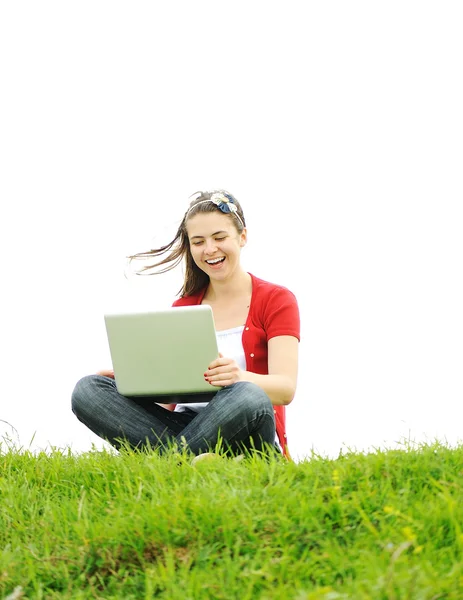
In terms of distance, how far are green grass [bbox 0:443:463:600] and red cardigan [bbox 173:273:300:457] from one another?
0.97m

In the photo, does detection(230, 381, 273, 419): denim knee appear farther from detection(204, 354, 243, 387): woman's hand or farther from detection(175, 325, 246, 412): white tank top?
detection(175, 325, 246, 412): white tank top

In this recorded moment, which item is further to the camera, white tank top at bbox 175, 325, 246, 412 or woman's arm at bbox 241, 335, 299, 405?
white tank top at bbox 175, 325, 246, 412

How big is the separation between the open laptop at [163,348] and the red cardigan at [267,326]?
1.46ft

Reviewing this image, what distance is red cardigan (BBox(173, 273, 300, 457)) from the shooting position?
4070 mm

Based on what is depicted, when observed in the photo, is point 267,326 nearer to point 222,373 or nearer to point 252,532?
point 222,373

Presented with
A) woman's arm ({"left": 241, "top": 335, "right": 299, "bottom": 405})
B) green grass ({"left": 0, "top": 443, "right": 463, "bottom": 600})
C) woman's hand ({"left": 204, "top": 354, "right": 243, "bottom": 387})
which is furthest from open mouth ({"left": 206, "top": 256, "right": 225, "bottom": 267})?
green grass ({"left": 0, "top": 443, "right": 463, "bottom": 600})

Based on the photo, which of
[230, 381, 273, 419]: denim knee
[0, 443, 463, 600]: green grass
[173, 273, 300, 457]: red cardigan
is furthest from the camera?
[173, 273, 300, 457]: red cardigan

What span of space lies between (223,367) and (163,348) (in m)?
0.29

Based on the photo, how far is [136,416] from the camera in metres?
3.90

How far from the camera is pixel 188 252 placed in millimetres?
4410

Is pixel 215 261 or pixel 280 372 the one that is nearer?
pixel 280 372

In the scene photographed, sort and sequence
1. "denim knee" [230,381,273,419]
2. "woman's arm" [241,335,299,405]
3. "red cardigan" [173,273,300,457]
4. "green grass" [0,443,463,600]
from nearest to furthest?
"green grass" [0,443,463,600] < "denim knee" [230,381,273,419] < "woman's arm" [241,335,299,405] < "red cardigan" [173,273,300,457]

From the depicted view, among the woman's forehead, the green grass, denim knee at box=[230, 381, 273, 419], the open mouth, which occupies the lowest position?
the green grass

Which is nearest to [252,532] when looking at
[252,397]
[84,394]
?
[252,397]
